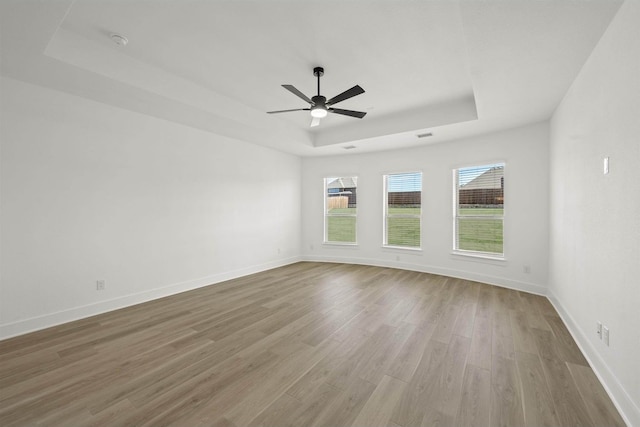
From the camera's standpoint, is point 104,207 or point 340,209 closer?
point 104,207

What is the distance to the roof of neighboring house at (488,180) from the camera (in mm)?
4867

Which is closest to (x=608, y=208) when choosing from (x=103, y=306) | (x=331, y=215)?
(x=331, y=215)

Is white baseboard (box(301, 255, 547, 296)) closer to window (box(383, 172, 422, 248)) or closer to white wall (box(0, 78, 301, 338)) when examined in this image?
window (box(383, 172, 422, 248))

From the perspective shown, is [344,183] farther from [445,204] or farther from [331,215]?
[445,204]

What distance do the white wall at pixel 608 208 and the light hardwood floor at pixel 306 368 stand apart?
279mm

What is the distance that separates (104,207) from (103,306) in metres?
1.33

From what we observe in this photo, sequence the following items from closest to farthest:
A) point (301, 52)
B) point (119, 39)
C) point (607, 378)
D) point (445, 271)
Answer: point (607, 378) → point (119, 39) → point (301, 52) → point (445, 271)

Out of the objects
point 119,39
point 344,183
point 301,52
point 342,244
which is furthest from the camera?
point 344,183

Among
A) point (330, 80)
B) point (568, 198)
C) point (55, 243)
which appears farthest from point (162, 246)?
point (568, 198)

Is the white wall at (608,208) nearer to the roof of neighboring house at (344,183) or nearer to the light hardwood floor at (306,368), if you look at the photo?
the light hardwood floor at (306,368)

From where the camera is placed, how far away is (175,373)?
7.17ft

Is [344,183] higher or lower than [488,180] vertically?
higher

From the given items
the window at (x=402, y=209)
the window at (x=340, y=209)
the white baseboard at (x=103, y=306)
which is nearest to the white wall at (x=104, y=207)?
the white baseboard at (x=103, y=306)

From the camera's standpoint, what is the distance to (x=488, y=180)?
5.00 meters
